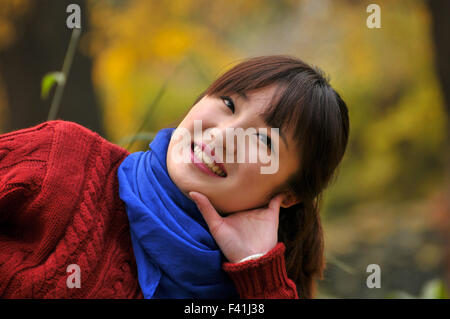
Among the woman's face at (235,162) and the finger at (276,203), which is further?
the finger at (276,203)

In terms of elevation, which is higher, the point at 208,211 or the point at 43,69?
the point at 43,69

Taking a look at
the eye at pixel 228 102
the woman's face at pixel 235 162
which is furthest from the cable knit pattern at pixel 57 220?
the eye at pixel 228 102

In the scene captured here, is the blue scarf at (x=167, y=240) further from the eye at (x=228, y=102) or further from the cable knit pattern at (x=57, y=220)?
the eye at (x=228, y=102)

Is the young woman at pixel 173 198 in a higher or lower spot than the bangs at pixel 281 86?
lower

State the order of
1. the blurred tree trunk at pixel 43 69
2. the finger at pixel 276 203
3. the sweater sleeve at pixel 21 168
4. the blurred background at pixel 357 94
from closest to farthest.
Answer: the sweater sleeve at pixel 21 168 → the finger at pixel 276 203 → the blurred tree trunk at pixel 43 69 → the blurred background at pixel 357 94

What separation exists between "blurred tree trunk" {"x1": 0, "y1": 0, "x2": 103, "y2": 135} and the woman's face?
238 cm

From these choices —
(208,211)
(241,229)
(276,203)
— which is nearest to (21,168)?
(208,211)

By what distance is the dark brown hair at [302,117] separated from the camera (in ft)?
4.97

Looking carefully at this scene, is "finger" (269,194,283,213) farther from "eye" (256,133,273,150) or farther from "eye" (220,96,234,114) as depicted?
"eye" (220,96,234,114)

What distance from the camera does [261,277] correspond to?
4.84 ft

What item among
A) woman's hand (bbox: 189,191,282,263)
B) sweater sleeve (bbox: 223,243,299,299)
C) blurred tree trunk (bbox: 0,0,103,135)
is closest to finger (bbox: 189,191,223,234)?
woman's hand (bbox: 189,191,282,263)

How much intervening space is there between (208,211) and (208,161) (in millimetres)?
161

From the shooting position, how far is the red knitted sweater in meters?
1.35

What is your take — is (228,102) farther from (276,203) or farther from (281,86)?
(276,203)
